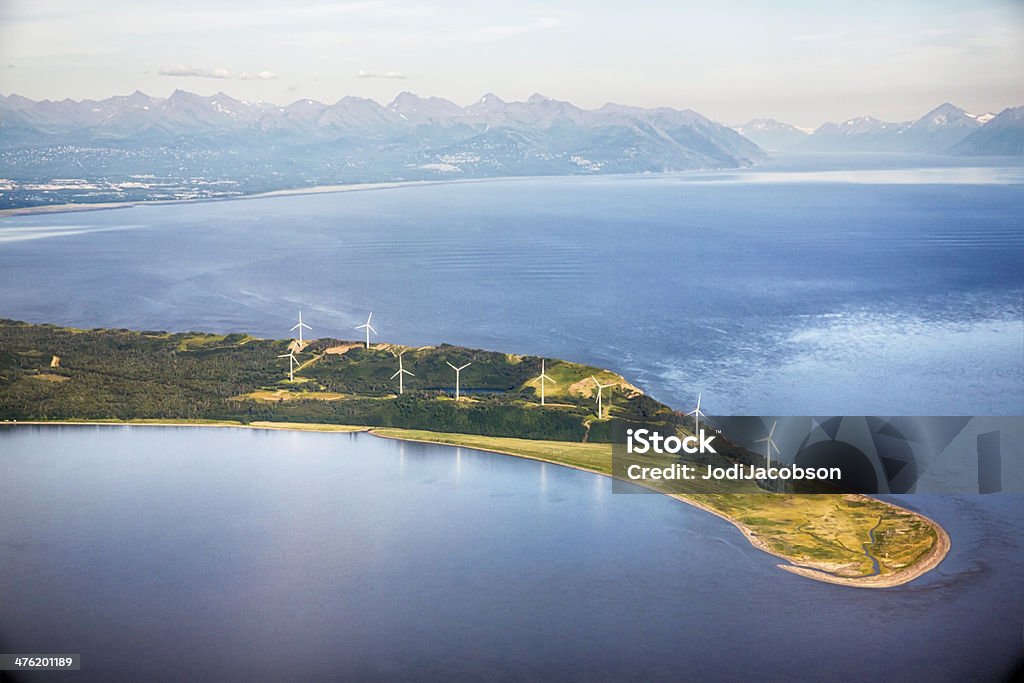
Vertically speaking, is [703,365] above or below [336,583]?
above

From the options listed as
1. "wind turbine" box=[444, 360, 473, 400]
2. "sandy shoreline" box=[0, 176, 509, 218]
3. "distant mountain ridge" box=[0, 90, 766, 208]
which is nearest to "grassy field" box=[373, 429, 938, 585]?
"wind turbine" box=[444, 360, 473, 400]

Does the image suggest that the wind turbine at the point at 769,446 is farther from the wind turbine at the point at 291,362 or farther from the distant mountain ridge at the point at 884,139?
the distant mountain ridge at the point at 884,139

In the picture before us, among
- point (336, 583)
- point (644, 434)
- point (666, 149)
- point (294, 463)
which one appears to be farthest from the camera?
point (666, 149)

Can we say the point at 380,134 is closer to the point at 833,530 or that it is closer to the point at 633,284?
the point at 633,284

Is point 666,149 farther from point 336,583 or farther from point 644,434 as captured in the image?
point 336,583

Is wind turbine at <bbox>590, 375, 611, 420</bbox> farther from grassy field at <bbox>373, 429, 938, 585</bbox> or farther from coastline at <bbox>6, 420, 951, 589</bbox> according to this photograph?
grassy field at <bbox>373, 429, 938, 585</bbox>

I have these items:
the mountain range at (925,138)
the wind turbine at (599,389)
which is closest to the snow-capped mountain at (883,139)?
the mountain range at (925,138)

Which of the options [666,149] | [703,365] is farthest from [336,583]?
[666,149]

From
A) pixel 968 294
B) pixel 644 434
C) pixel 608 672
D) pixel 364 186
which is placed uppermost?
pixel 364 186
